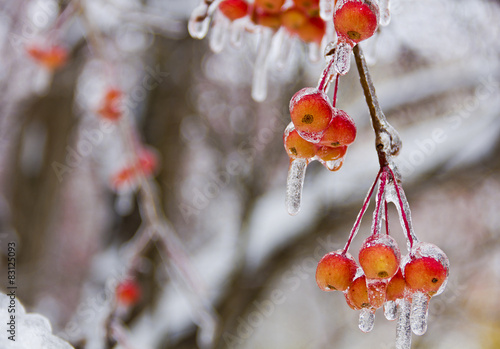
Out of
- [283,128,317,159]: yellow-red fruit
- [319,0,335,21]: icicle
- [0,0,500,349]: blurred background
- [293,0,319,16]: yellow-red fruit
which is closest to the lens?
[283,128,317,159]: yellow-red fruit

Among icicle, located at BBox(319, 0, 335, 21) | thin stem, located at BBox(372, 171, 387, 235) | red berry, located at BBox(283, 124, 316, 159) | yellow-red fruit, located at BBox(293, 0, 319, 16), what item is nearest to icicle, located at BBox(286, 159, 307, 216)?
red berry, located at BBox(283, 124, 316, 159)

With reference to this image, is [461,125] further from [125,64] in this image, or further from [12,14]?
[12,14]

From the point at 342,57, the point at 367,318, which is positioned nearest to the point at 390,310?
the point at 367,318

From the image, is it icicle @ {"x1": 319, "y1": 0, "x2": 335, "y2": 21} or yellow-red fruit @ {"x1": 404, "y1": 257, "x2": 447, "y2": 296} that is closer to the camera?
yellow-red fruit @ {"x1": 404, "y1": 257, "x2": 447, "y2": 296}

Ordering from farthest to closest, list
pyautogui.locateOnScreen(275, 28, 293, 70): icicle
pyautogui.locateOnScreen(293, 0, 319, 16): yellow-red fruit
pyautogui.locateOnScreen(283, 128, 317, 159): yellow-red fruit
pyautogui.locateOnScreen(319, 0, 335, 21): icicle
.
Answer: pyautogui.locateOnScreen(275, 28, 293, 70): icicle → pyautogui.locateOnScreen(293, 0, 319, 16): yellow-red fruit → pyautogui.locateOnScreen(319, 0, 335, 21): icicle → pyautogui.locateOnScreen(283, 128, 317, 159): yellow-red fruit

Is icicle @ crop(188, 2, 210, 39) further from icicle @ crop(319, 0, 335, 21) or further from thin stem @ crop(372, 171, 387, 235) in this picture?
thin stem @ crop(372, 171, 387, 235)

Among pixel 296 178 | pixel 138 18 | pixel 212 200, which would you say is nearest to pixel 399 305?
pixel 296 178

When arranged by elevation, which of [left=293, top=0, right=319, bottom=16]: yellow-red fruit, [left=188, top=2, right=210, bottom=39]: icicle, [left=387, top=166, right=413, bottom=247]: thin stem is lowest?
[left=387, top=166, right=413, bottom=247]: thin stem

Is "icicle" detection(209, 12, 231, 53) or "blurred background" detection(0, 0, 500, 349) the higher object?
"blurred background" detection(0, 0, 500, 349)

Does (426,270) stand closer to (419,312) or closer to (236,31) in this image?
(419,312)
